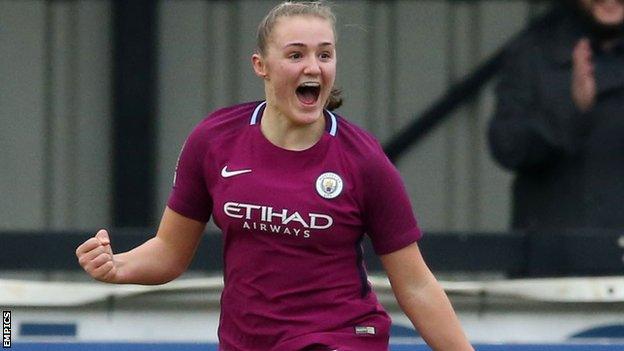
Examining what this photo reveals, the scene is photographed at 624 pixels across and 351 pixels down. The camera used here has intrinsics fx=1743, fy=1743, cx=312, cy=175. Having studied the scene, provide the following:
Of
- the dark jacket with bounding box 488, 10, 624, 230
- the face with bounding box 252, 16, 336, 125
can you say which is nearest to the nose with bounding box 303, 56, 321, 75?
the face with bounding box 252, 16, 336, 125

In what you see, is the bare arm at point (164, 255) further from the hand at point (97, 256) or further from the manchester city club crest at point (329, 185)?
the manchester city club crest at point (329, 185)

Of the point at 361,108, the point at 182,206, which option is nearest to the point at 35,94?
the point at 361,108

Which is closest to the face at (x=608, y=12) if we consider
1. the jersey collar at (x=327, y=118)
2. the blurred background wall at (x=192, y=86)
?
the blurred background wall at (x=192, y=86)

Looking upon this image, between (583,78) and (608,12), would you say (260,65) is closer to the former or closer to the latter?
(583,78)

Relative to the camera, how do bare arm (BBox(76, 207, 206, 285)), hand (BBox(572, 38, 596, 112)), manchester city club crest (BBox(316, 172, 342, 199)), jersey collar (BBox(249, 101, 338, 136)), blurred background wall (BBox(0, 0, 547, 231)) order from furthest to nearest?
blurred background wall (BBox(0, 0, 547, 231)) < hand (BBox(572, 38, 596, 112)) < bare arm (BBox(76, 207, 206, 285)) < jersey collar (BBox(249, 101, 338, 136)) < manchester city club crest (BBox(316, 172, 342, 199))

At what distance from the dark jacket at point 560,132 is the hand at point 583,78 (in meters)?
0.03

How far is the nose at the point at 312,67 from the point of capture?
11.6 ft

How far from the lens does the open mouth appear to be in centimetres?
358

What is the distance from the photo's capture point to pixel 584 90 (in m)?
5.81

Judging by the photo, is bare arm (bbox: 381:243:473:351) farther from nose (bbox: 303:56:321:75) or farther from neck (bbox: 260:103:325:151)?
nose (bbox: 303:56:321:75)

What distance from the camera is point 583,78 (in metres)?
5.84

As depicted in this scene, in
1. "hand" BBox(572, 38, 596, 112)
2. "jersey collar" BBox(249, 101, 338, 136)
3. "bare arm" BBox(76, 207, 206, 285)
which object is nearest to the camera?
"jersey collar" BBox(249, 101, 338, 136)

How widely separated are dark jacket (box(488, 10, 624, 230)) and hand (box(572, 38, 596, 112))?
0.03 metres

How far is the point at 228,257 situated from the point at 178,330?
8.22 ft
